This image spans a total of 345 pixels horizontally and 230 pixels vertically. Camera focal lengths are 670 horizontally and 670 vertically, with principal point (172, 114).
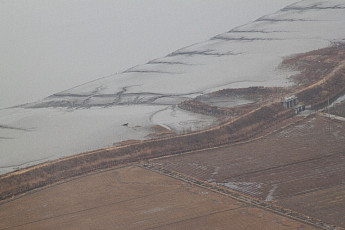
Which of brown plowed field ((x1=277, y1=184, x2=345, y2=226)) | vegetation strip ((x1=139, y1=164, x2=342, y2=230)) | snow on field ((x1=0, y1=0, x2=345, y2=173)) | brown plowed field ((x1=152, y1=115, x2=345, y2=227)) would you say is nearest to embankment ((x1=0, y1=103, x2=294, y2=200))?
brown plowed field ((x1=152, y1=115, x2=345, y2=227))

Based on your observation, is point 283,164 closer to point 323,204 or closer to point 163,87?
point 323,204

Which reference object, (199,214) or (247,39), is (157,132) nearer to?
(199,214)

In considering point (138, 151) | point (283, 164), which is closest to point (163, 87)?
point (138, 151)

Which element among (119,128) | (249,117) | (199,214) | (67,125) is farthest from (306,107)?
(199,214)

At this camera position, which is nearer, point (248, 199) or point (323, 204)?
point (323, 204)

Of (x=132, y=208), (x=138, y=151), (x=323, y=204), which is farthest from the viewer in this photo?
(x=138, y=151)

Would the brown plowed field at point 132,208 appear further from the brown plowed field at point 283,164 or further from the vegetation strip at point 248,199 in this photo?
the brown plowed field at point 283,164

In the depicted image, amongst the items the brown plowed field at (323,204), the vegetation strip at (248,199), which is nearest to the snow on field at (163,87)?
the vegetation strip at (248,199)
